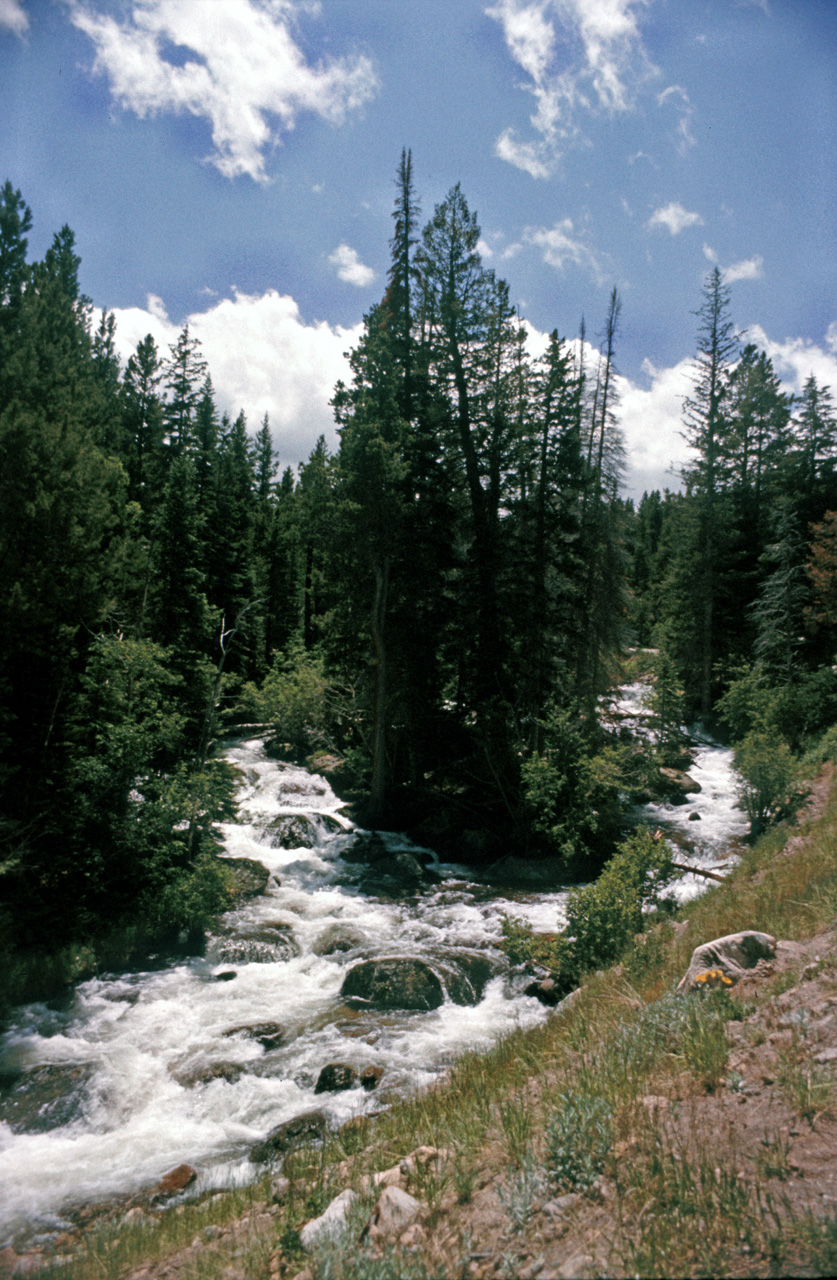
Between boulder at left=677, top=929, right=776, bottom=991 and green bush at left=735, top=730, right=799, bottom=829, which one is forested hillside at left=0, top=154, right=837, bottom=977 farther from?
boulder at left=677, top=929, right=776, bottom=991

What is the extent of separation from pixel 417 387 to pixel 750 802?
673 inches

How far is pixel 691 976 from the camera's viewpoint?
219 inches

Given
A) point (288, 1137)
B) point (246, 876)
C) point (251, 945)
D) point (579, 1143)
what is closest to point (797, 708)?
point (246, 876)

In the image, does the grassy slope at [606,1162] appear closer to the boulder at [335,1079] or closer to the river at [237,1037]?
the river at [237,1037]

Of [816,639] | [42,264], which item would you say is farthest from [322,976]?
[816,639]

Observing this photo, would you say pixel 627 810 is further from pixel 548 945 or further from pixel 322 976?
pixel 322 976

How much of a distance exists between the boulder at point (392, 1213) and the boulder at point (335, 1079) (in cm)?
436

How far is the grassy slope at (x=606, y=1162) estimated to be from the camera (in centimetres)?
282

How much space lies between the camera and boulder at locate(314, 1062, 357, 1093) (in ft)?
25.1

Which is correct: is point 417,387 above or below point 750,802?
above

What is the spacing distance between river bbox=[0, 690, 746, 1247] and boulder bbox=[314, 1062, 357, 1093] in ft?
0.36

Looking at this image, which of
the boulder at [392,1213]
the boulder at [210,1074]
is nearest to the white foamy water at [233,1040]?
the boulder at [210,1074]

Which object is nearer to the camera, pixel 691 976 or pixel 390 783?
pixel 691 976

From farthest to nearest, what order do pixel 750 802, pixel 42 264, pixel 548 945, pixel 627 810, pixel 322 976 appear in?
pixel 627 810 < pixel 750 802 < pixel 42 264 < pixel 322 976 < pixel 548 945
